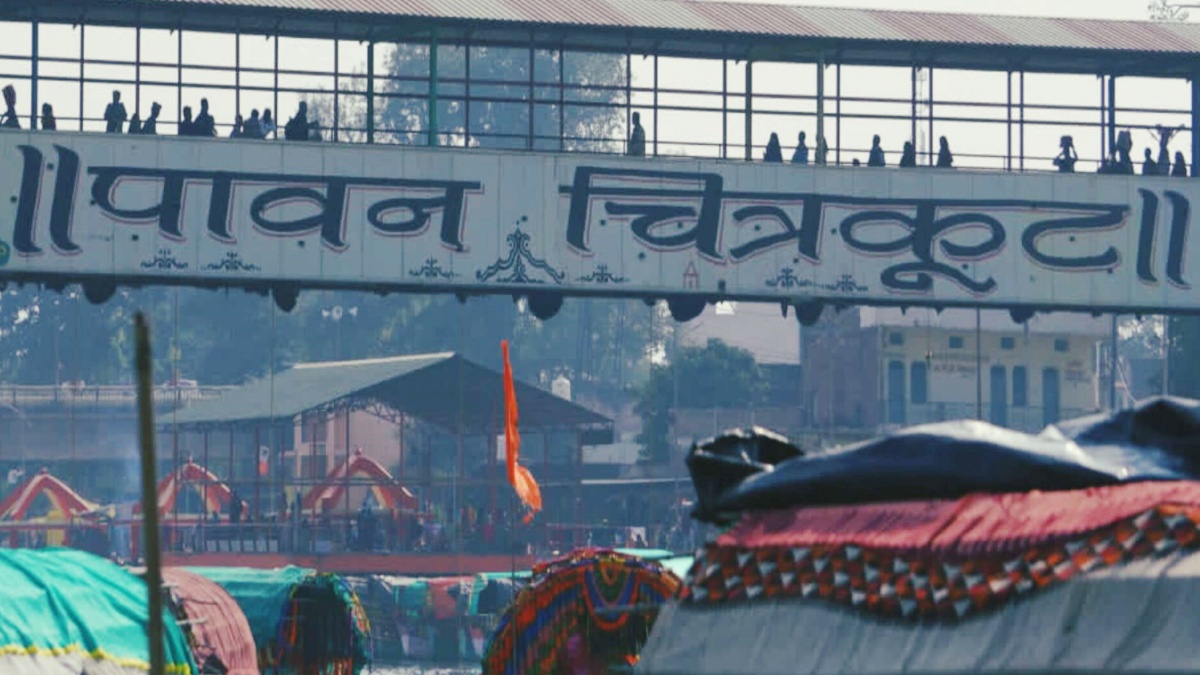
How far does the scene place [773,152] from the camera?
32875 millimetres

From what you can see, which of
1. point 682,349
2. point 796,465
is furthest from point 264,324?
point 796,465

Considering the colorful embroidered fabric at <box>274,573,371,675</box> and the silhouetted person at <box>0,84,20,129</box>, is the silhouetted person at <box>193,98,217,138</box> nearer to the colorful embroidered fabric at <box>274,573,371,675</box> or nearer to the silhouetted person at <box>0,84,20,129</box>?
the silhouetted person at <box>0,84,20,129</box>

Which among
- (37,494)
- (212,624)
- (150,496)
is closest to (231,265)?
(212,624)

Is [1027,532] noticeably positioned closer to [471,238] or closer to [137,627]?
[137,627]

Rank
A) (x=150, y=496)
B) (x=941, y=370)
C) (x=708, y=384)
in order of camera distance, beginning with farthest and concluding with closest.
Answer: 1. (x=708, y=384)
2. (x=941, y=370)
3. (x=150, y=496)

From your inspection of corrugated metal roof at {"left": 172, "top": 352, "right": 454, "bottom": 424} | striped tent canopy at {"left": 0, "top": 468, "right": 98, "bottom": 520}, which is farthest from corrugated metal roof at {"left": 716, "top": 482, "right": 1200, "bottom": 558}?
striped tent canopy at {"left": 0, "top": 468, "right": 98, "bottom": 520}

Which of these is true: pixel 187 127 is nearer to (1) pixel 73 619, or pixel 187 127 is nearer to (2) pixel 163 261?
(2) pixel 163 261

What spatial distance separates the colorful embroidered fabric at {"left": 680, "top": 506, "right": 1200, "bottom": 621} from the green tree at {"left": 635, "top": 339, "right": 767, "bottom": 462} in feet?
180

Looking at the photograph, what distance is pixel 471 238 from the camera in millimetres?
30656

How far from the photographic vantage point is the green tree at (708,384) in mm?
64875

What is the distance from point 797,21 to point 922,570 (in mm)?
25963

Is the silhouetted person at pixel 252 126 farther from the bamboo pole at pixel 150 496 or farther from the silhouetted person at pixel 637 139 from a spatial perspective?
the bamboo pole at pixel 150 496

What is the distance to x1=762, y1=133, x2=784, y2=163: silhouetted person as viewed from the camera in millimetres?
32500

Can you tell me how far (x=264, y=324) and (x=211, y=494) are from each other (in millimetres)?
20145
